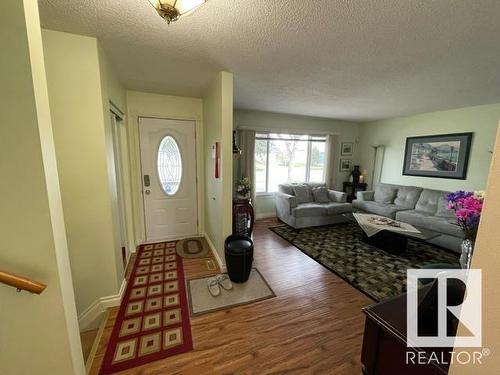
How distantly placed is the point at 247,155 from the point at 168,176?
1.70 metres

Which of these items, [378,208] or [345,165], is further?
[345,165]

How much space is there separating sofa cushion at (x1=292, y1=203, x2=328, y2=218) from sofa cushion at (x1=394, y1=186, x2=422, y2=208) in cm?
166

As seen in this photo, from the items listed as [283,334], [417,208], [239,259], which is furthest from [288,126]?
[283,334]

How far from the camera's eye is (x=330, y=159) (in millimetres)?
5348

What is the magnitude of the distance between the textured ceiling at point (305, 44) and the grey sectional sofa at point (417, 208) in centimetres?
187

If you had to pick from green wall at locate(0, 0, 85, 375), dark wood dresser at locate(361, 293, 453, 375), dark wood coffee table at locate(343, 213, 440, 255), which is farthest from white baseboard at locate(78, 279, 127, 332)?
dark wood coffee table at locate(343, 213, 440, 255)

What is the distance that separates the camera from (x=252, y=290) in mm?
2348

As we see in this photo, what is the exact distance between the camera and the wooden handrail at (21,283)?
0.84 metres

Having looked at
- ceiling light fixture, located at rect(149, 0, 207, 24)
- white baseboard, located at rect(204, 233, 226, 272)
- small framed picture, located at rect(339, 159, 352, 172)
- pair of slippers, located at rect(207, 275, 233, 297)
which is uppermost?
ceiling light fixture, located at rect(149, 0, 207, 24)

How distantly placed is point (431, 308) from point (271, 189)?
4233 millimetres

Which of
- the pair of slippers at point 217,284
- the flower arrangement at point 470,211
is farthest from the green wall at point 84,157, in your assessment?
the flower arrangement at point 470,211

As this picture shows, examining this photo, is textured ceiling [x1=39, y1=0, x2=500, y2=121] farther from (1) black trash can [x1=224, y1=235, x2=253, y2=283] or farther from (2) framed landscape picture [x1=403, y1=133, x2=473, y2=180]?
(1) black trash can [x1=224, y1=235, x2=253, y2=283]

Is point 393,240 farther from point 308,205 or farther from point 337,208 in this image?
point 308,205

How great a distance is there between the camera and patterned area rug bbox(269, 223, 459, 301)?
8.13 feet
